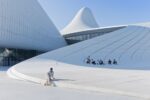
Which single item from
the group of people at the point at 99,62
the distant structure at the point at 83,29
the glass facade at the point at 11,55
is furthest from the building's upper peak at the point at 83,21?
the group of people at the point at 99,62

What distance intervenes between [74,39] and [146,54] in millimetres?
15110

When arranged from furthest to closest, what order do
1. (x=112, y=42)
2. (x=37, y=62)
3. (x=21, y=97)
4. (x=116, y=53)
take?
(x=112, y=42) → (x=116, y=53) → (x=37, y=62) → (x=21, y=97)

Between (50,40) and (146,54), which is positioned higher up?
(50,40)

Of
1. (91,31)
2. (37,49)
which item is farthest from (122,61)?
(91,31)

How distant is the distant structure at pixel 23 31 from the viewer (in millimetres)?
30297

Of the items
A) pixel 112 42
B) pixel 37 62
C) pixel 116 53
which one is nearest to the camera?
pixel 37 62

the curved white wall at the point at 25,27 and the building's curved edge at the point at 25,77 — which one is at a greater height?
the curved white wall at the point at 25,27

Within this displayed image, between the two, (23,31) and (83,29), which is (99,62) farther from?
(83,29)

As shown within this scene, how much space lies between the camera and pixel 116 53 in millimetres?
→ 28859

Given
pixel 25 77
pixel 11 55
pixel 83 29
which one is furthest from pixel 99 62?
pixel 83 29

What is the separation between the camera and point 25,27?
32531 millimetres

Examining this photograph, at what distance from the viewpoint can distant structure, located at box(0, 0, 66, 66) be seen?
30.3m

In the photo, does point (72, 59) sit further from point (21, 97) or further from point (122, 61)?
point (21, 97)

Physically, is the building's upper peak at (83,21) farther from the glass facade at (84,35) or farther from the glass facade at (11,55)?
the glass facade at (11,55)
